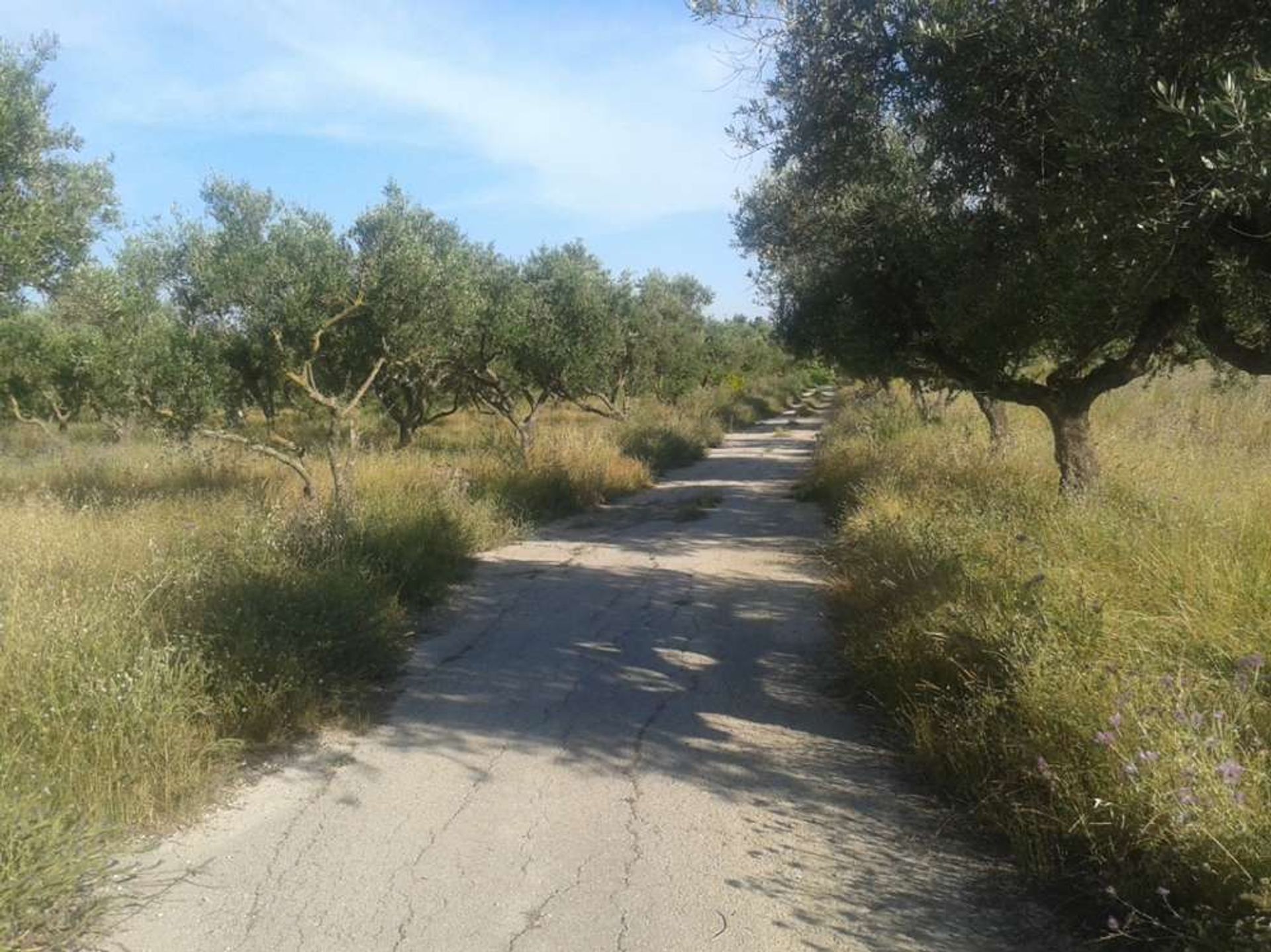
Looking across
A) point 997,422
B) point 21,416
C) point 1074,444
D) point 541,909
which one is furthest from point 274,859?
point 21,416

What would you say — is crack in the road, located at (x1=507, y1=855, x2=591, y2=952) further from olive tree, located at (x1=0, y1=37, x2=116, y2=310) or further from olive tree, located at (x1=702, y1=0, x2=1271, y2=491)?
olive tree, located at (x1=0, y1=37, x2=116, y2=310)

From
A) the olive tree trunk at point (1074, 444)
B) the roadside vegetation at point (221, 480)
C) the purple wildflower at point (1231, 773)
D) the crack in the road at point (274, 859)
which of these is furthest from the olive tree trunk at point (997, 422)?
the crack in the road at point (274, 859)

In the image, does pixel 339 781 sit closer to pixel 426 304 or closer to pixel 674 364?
pixel 426 304

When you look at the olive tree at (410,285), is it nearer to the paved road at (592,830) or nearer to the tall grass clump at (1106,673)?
the paved road at (592,830)

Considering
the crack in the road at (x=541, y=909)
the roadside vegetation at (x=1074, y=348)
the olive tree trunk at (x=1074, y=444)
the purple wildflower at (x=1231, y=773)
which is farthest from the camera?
the olive tree trunk at (x=1074, y=444)

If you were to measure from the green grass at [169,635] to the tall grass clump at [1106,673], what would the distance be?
3.41 meters

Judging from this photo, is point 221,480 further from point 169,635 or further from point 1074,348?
point 1074,348

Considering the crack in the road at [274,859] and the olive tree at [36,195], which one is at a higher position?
the olive tree at [36,195]

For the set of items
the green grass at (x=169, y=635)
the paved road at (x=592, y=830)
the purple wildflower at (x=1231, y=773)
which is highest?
the purple wildflower at (x=1231, y=773)

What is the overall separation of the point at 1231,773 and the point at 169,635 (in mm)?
5005

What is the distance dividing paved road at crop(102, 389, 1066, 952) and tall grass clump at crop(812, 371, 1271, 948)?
35 centimetres

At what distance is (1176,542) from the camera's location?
215 inches

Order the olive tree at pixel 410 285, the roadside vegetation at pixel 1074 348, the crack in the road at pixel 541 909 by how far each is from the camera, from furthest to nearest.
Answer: the olive tree at pixel 410 285, the roadside vegetation at pixel 1074 348, the crack in the road at pixel 541 909

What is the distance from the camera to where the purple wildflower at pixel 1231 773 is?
3.04m
